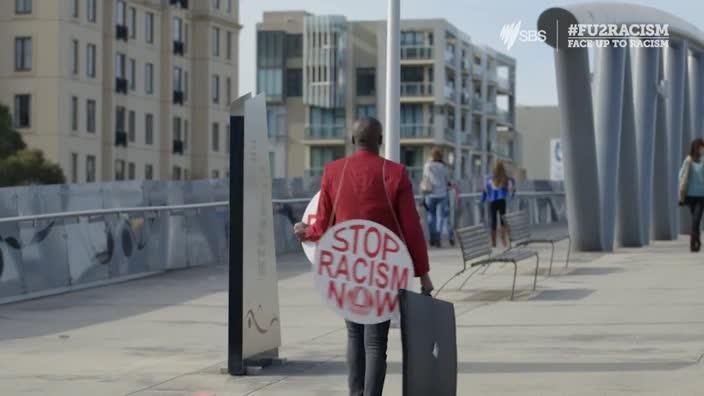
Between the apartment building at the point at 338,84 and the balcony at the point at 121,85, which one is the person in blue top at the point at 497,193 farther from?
the apartment building at the point at 338,84

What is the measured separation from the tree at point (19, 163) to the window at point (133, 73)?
15375 millimetres

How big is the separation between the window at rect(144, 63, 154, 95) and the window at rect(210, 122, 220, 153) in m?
7.19

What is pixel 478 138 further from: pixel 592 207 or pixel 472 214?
pixel 592 207

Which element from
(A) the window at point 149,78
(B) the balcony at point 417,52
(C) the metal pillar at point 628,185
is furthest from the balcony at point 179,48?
(C) the metal pillar at point 628,185

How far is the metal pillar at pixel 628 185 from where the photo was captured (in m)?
26.6

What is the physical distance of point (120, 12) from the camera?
274 feet

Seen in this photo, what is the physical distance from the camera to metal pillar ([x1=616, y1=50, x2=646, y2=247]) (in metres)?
26.6

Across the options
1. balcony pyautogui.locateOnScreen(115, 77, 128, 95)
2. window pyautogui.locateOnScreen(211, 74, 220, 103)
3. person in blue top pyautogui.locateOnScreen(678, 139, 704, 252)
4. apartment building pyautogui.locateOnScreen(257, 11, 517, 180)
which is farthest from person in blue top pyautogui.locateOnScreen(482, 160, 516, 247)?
apartment building pyautogui.locateOnScreen(257, 11, 517, 180)

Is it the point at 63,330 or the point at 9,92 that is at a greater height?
the point at 9,92

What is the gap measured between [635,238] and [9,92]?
2150 inches

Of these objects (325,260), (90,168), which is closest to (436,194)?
(325,260)

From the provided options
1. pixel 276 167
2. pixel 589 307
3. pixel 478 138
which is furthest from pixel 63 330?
pixel 478 138

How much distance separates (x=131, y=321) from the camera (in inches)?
575

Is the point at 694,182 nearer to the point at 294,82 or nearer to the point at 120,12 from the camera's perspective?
the point at 120,12
